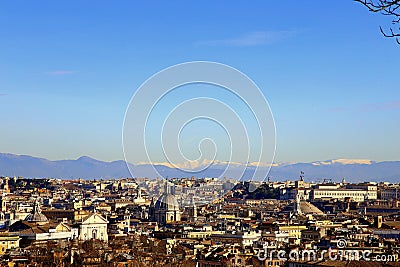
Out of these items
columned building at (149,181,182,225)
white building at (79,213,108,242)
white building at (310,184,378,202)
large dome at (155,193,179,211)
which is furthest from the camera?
white building at (310,184,378,202)

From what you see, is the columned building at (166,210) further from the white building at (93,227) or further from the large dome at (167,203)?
the white building at (93,227)

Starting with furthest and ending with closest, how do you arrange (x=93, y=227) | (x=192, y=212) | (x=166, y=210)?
1. (x=192, y=212)
2. (x=166, y=210)
3. (x=93, y=227)

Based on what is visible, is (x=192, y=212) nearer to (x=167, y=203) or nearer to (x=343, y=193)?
(x=167, y=203)

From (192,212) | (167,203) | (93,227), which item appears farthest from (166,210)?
(93,227)

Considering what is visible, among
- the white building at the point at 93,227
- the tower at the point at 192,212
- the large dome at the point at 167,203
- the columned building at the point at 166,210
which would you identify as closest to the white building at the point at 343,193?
the tower at the point at 192,212

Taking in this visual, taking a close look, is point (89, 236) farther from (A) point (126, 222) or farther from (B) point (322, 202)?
(B) point (322, 202)

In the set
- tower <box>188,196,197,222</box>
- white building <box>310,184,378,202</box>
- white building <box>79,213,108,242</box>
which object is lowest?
white building <box>79,213,108,242</box>

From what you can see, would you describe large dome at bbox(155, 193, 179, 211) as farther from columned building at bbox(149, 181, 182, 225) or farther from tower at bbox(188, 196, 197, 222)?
tower at bbox(188, 196, 197, 222)

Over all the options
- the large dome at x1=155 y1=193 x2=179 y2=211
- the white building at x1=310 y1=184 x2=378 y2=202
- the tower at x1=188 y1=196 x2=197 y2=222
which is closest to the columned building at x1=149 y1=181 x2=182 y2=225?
the large dome at x1=155 y1=193 x2=179 y2=211
